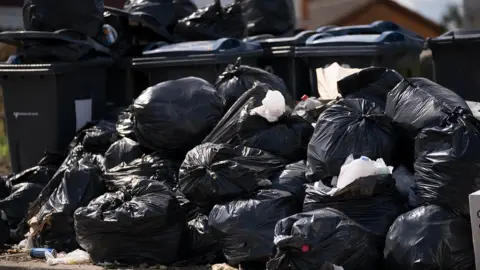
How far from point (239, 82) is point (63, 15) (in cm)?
183

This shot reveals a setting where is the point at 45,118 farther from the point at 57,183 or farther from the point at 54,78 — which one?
the point at 57,183

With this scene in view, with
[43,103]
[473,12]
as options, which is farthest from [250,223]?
[473,12]

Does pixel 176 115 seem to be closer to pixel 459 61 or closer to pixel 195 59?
pixel 195 59

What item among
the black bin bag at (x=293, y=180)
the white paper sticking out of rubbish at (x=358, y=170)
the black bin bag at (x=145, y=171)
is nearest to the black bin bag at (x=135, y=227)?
the black bin bag at (x=145, y=171)

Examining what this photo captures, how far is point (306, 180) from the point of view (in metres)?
4.99

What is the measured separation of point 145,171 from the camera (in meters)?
5.69

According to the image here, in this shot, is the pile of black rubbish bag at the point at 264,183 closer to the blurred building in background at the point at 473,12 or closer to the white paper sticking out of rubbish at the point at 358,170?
the white paper sticking out of rubbish at the point at 358,170

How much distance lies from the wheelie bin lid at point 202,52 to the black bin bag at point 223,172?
165 centimetres

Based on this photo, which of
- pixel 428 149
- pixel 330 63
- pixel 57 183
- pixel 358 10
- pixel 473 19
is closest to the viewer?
pixel 428 149

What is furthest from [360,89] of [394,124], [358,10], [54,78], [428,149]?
[358,10]

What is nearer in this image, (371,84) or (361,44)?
(371,84)

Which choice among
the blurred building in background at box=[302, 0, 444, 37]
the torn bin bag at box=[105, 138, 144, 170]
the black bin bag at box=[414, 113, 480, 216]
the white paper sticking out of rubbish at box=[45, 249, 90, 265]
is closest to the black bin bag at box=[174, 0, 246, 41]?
the torn bin bag at box=[105, 138, 144, 170]

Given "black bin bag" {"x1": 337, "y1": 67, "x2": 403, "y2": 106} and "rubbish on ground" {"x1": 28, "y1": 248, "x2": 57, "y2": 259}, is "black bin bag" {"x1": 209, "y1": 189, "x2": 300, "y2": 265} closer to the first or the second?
"black bin bag" {"x1": 337, "y1": 67, "x2": 403, "y2": 106}

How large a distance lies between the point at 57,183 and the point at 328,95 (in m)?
2.15
